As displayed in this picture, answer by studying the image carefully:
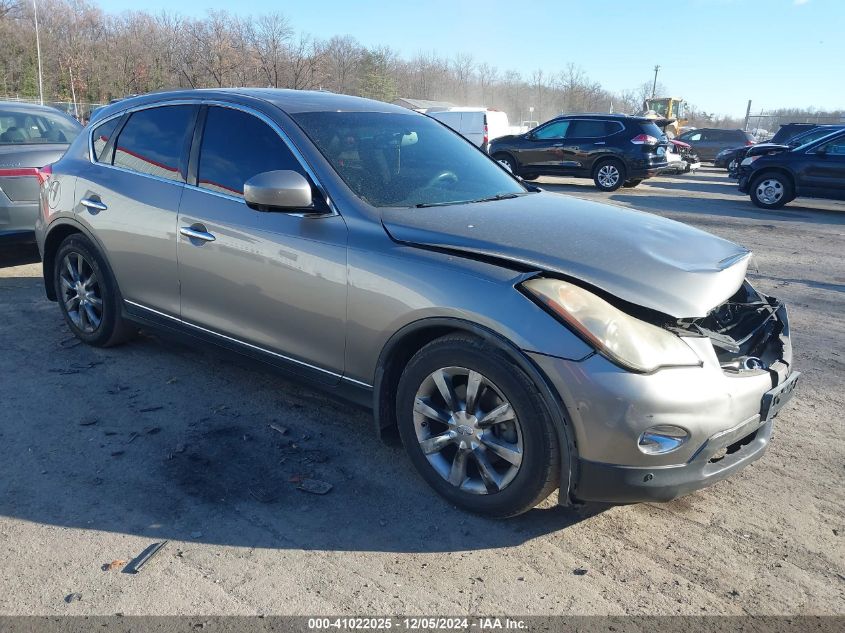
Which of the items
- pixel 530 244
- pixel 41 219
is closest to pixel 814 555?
pixel 530 244

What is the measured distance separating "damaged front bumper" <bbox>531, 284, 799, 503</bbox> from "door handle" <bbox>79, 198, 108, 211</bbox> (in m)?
3.27

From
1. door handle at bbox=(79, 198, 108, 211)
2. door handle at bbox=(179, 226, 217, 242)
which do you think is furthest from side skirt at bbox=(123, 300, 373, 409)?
door handle at bbox=(79, 198, 108, 211)

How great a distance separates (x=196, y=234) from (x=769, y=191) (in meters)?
13.6

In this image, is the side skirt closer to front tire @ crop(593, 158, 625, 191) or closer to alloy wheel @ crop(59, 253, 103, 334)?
alloy wheel @ crop(59, 253, 103, 334)

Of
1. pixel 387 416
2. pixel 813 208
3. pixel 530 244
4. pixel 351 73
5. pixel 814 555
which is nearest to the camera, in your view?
pixel 814 555

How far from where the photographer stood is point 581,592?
252cm

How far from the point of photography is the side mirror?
321 cm

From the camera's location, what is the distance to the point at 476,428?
9.39 ft

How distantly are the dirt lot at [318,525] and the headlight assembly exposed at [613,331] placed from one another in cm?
83

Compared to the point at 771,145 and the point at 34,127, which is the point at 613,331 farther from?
the point at 771,145

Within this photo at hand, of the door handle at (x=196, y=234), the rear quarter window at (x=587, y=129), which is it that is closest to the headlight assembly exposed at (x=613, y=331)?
the door handle at (x=196, y=234)

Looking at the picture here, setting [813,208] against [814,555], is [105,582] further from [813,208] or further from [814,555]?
[813,208]

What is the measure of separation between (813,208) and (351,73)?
5193cm

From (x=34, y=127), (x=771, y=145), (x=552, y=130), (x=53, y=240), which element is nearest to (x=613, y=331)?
(x=53, y=240)
